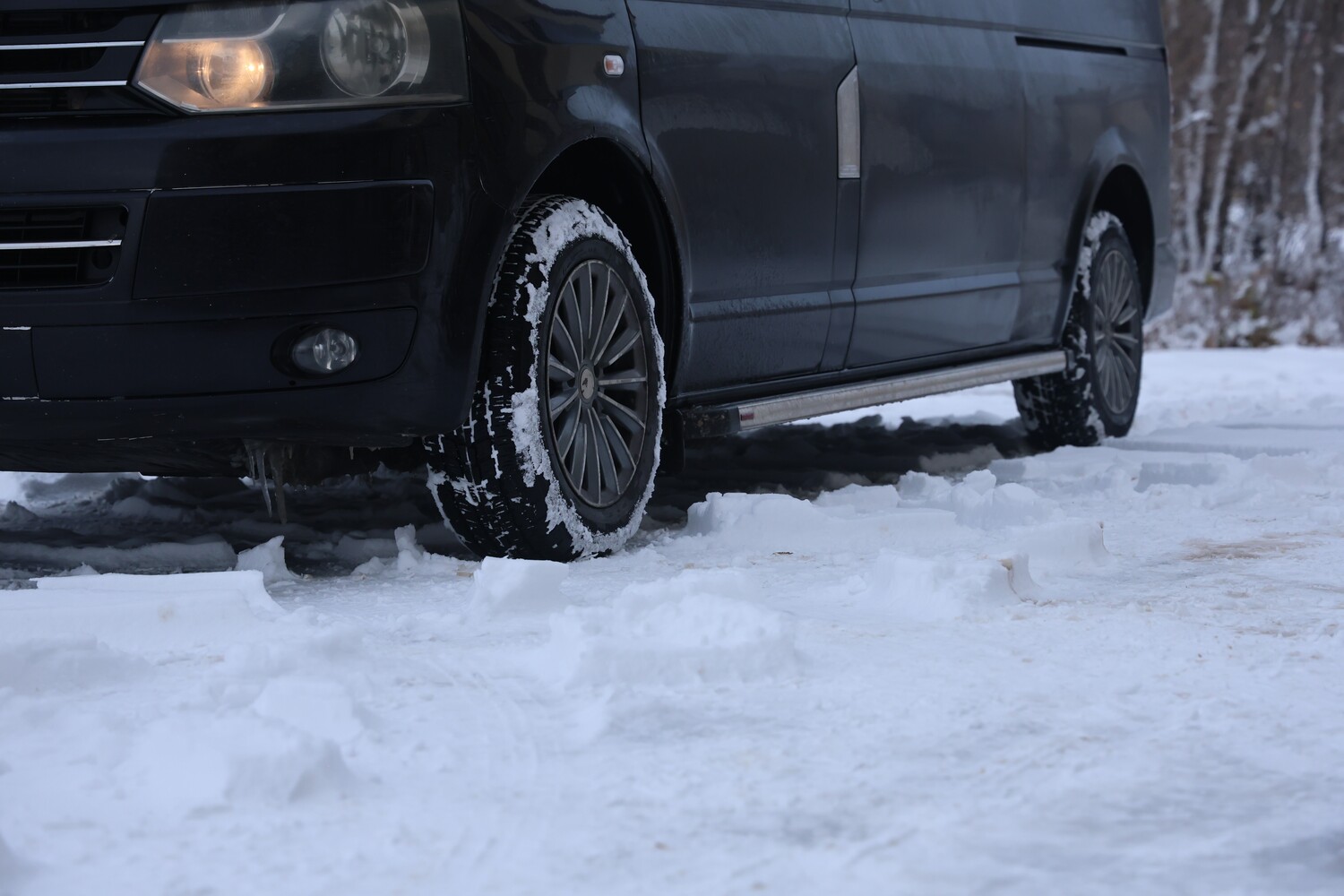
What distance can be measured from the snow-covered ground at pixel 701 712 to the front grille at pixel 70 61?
2.93 ft

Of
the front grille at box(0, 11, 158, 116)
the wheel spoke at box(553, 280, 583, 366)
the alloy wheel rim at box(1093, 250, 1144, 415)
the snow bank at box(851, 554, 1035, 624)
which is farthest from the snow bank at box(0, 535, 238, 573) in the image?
the alloy wheel rim at box(1093, 250, 1144, 415)

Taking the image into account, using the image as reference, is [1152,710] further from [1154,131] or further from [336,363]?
[1154,131]

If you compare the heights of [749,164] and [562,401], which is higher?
[749,164]

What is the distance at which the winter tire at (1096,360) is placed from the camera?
21.6 ft

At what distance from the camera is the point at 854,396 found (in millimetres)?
4941

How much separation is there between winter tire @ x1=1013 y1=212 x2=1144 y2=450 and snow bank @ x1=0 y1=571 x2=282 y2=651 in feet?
12.9

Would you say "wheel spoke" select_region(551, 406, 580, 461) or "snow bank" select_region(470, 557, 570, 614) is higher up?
"wheel spoke" select_region(551, 406, 580, 461)

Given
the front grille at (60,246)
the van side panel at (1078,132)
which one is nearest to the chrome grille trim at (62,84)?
the front grille at (60,246)

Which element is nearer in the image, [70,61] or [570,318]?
[70,61]

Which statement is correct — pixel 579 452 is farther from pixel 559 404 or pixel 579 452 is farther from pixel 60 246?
pixel 60 246

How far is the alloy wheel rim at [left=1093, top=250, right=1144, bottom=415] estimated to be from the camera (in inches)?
263

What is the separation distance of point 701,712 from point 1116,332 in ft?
15.1

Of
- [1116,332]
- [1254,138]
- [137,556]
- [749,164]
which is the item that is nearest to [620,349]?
[749,164]

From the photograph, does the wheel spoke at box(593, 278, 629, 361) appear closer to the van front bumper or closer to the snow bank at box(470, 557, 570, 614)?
the van front bumper
